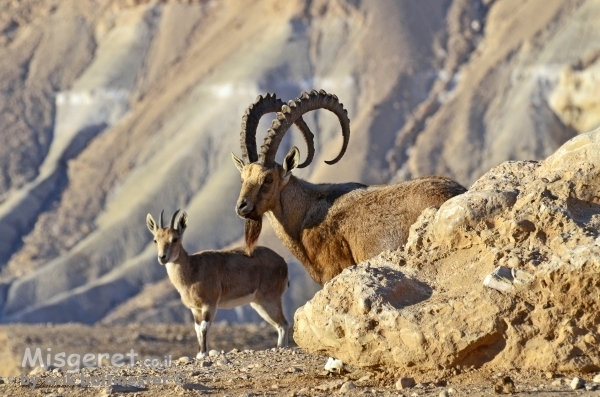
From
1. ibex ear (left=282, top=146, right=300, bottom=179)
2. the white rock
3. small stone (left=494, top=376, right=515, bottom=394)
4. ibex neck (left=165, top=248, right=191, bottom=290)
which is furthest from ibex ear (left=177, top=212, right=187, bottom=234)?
small stone (left=494, top=376, right=515, bottom=394)

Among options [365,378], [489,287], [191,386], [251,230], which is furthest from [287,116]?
[489,287]

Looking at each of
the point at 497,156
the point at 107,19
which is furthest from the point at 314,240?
the point at 107,19

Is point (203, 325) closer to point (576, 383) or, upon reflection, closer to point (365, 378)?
point (365, 378)

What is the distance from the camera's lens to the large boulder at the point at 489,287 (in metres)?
10.1

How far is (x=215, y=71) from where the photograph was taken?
349 ft

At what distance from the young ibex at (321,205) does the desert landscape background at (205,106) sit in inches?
2133

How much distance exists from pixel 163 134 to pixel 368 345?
92.3 metres

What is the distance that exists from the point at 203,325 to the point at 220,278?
1325 millimetres

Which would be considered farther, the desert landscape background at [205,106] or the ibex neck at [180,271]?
the desert landscape background at [205,106]

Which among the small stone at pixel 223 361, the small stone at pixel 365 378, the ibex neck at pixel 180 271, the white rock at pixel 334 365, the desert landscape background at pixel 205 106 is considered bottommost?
the small stone at pixel 365 378

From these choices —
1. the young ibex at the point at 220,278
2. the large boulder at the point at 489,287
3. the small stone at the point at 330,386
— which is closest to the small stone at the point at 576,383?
the large boulder at the point at 489,287

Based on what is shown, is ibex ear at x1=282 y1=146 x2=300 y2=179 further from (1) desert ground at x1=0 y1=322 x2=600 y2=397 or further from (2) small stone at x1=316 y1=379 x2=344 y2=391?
(2) small stone at x1=316 y1=379 x2=344 y2=391

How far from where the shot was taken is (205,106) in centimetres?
10125

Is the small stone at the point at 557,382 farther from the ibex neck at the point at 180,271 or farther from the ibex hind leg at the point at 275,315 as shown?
the ibex neck at the point at 180,271
